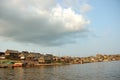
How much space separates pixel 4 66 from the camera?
450 feet

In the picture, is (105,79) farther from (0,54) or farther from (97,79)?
(0,54)

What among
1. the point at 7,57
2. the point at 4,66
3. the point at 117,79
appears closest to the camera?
the point at 117,79

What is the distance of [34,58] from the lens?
198500mm

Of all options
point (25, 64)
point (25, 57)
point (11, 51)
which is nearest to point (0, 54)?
point (11, 51)

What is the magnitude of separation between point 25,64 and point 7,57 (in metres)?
26.4

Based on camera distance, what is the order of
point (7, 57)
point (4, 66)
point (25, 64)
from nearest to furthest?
point (4, 66) < point (25, 64) < point (7, 57)

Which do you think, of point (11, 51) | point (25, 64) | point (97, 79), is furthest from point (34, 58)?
point (97, 79)

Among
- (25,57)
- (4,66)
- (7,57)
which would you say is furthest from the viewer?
(25,57)

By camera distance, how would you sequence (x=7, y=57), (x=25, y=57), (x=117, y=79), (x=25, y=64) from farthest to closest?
(x=25, y=57) → (x=7, y=57) → (x=25, y=64) → (x=117, y=79)

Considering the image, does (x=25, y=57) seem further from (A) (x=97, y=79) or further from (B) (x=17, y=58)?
(A) (x=97, y=79)

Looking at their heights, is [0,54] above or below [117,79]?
above

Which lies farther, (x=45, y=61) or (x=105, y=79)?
(x=45, y=61)

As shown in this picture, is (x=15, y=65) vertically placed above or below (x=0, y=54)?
below

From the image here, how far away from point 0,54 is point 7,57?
428 inches
